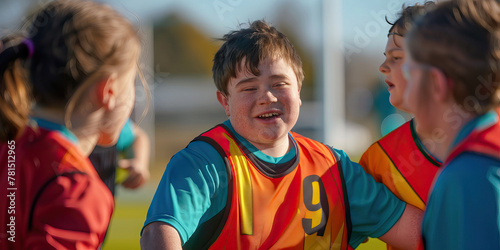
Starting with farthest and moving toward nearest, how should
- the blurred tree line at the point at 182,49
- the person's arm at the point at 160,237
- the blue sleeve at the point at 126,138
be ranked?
the blurred tree line at the point at 182,49 → the blue sleeve at the point at 126,138 → the person's arm at the point at 160,237

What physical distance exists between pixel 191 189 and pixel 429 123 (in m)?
0.94

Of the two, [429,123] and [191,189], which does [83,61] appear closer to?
[191,189]

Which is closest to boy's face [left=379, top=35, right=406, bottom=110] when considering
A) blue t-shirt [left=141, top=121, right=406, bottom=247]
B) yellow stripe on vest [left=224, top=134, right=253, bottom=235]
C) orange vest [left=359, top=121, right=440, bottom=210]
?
orange vest [left=359, top=121, right=440, bottom=210]

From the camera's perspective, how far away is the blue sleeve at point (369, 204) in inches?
92.9

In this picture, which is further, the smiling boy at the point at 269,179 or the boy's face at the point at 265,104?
the boy's face at the point at 265,104

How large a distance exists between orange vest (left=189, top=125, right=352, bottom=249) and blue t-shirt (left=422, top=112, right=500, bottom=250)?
86cm

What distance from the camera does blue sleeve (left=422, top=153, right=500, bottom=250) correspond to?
144 centimetres

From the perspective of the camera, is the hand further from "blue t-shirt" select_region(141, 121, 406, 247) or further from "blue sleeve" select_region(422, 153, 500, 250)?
"blue sleeve" select_region(422, 153, 500, 250)

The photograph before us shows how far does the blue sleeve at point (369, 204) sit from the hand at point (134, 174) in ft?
2.84

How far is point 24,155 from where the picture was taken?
157 centimetres

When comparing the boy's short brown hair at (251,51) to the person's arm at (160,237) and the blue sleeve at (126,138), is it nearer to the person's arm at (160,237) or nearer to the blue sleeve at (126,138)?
the blue sleeve at (126,138)

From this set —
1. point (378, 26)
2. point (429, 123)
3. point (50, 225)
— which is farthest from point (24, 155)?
point (378, 26)

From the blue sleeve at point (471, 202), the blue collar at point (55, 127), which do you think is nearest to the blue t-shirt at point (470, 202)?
the blue sleeve at point (471, 202)

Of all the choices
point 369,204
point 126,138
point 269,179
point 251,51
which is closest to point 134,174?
point 126,138
